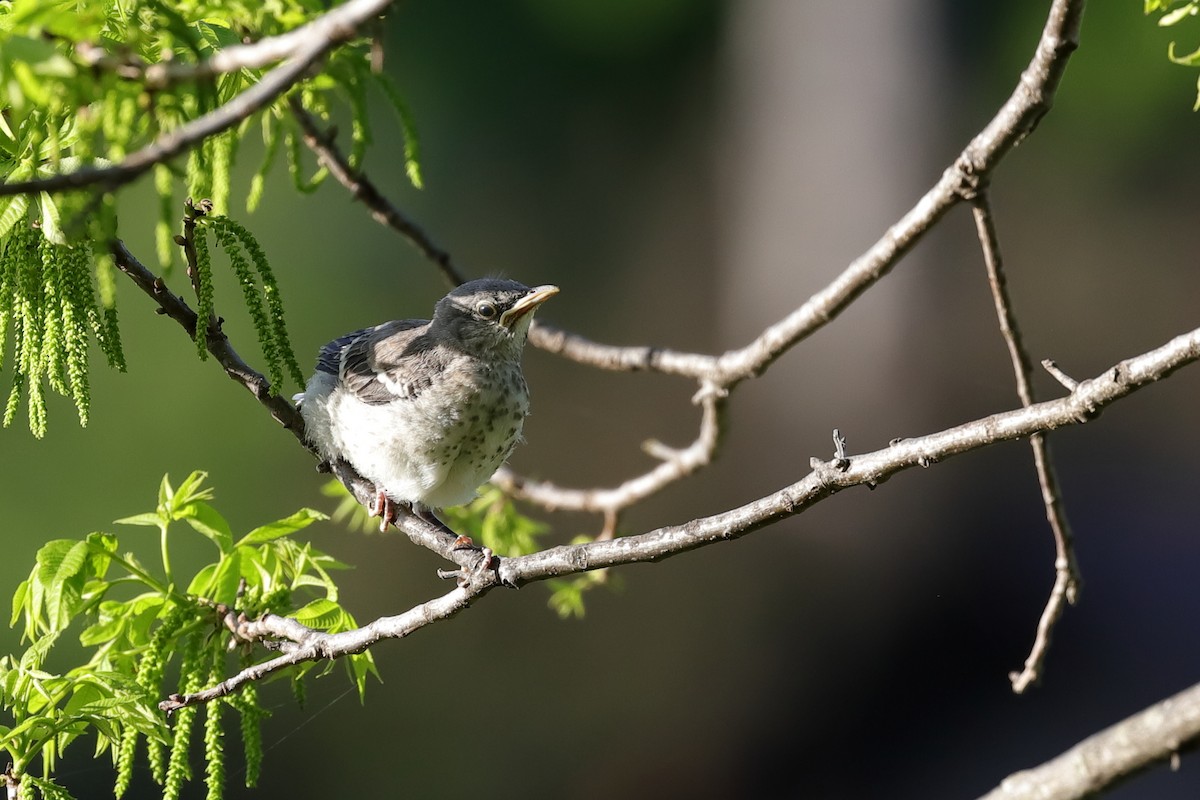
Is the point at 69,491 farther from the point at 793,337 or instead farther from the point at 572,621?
the point at 793,337

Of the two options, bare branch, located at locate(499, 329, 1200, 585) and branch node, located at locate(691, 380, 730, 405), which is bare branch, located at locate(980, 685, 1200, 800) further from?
branch node, located at locate(691, 380, 730, 405)

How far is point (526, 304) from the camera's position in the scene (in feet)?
12.2

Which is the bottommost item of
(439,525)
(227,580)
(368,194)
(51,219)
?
(227,580)

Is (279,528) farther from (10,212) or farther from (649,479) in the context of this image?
(649,479)

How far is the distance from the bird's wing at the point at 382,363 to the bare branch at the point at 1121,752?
2517 millimetres

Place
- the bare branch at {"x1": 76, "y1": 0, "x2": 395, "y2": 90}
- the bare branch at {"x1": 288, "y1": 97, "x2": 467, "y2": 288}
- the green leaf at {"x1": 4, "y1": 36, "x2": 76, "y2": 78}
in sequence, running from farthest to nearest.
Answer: the bare branch at {"x1": 288, "y1": 97, "x2": 467, "y2": 288} < the green leaf at {"x1": 4, "y1": 36, "x2": 76, "y2": 78} < the bare branch at {"x1": 76, "y1": 0, "x2": 395, "y2": 90}

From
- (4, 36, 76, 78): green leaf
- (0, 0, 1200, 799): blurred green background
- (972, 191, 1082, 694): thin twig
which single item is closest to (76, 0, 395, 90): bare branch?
(4, 36, 76, 78): green leaf

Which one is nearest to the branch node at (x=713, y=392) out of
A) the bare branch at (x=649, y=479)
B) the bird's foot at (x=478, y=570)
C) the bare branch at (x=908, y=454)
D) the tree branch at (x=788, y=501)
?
the bare branch at (x=649, y=479)

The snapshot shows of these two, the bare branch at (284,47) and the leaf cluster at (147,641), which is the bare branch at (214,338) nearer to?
the leaf cluster at (147,641)

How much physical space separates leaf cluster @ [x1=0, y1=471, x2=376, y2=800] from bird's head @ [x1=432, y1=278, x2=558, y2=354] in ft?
4.36

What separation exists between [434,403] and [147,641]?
138cm

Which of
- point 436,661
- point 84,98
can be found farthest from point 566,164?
point 84,98

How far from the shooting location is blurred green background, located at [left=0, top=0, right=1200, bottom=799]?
9930mm

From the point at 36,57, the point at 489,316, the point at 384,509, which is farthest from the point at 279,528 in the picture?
the point at 489,316
